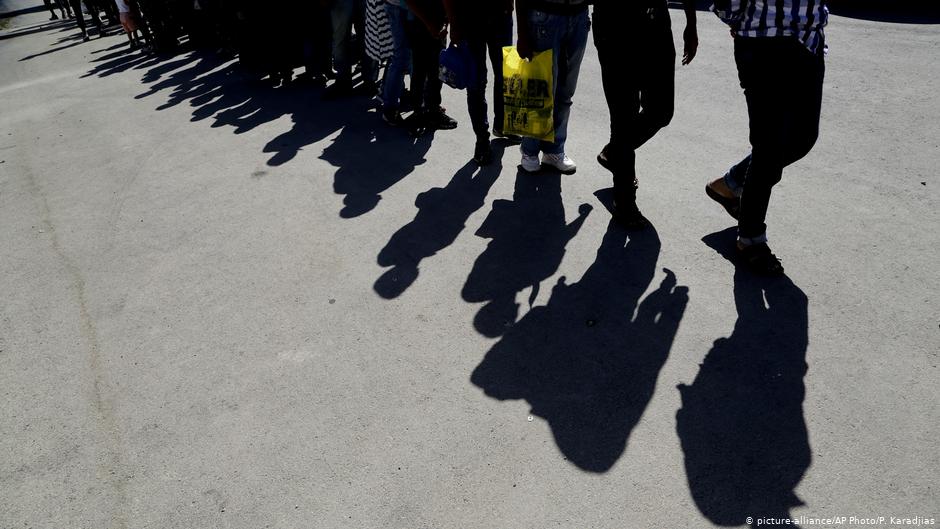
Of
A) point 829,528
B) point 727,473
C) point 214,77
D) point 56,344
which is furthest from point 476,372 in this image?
point 214,77

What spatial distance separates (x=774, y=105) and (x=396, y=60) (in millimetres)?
3813

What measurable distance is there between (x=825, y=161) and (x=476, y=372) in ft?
10.7

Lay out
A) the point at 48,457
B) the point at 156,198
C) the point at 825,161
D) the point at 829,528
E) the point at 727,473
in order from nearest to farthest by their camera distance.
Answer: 1. the point at 829,528
2. the point at 727,473
3. the point at 48,457
4. the point at 825,161
5. the point at 156,198

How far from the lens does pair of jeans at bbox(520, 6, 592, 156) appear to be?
14.2 feet

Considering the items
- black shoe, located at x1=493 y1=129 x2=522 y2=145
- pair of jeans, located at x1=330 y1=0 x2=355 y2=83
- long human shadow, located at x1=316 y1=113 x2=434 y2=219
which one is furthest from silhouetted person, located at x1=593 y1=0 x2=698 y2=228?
pair of jeans, located at x1=330 y1=0 x2=355 y2=83

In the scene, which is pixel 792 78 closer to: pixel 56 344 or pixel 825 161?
pixel 825 161

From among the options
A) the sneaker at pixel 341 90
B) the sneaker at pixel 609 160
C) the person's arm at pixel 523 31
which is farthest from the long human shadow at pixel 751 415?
the sneaker at pixel 341 90

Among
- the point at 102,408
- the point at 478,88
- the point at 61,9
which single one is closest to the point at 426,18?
the point at 478,88

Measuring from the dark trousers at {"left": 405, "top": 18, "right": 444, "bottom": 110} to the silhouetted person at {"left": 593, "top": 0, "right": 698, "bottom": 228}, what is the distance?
6.37 ft

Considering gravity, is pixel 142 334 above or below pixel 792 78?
below

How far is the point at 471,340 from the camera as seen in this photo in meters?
3.41

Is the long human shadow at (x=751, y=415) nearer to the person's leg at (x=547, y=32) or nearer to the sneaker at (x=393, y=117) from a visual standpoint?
the person's leg at (x=547, y=32)

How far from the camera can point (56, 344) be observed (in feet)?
12.2

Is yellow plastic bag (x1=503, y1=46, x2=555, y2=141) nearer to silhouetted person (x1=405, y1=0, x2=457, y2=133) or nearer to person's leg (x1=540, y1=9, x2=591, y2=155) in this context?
person's leg (x1=540, y1=9, x2=591, y2=155)
